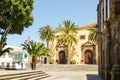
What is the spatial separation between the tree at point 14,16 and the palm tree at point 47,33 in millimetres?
33231

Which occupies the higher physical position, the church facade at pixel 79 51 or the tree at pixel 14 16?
the tree at pixel 14 16

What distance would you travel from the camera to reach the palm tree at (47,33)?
7100cm

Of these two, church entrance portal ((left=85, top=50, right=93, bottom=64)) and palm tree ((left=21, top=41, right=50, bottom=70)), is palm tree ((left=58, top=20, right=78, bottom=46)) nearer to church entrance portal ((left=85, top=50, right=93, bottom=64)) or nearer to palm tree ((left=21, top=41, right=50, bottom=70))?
church entrance portal ((left=85, top=50, right=93, bottom=64))

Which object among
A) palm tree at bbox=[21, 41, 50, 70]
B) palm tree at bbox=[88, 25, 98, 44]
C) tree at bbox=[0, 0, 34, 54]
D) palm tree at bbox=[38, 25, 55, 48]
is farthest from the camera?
palm tree at bbox=[38, 25, 55, 48]

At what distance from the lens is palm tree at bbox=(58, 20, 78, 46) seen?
66.4m

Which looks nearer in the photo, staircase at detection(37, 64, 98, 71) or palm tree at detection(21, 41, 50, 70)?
palm tree at detection(21, 41, 50, 70)

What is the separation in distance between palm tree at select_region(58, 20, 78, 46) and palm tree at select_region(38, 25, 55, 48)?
7.49 feet

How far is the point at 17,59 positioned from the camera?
79125 mm

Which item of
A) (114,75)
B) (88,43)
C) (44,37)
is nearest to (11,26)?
(114,75)

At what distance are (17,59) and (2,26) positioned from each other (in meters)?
43.3

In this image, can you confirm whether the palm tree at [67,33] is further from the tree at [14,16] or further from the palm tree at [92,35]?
the tree at [14,16]

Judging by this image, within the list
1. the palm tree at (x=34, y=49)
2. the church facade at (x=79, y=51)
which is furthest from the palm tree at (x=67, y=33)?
the palm tree at (x=34, y=49)

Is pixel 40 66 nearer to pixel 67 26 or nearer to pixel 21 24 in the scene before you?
pixel 67 26

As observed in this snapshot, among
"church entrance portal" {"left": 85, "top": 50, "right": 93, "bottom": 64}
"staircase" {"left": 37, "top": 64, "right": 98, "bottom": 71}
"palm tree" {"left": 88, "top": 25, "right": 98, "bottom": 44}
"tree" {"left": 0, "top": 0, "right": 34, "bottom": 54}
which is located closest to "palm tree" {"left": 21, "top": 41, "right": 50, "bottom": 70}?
"tree" {"left": 0, "top": 0, "right": 34, "bottom": 54}
